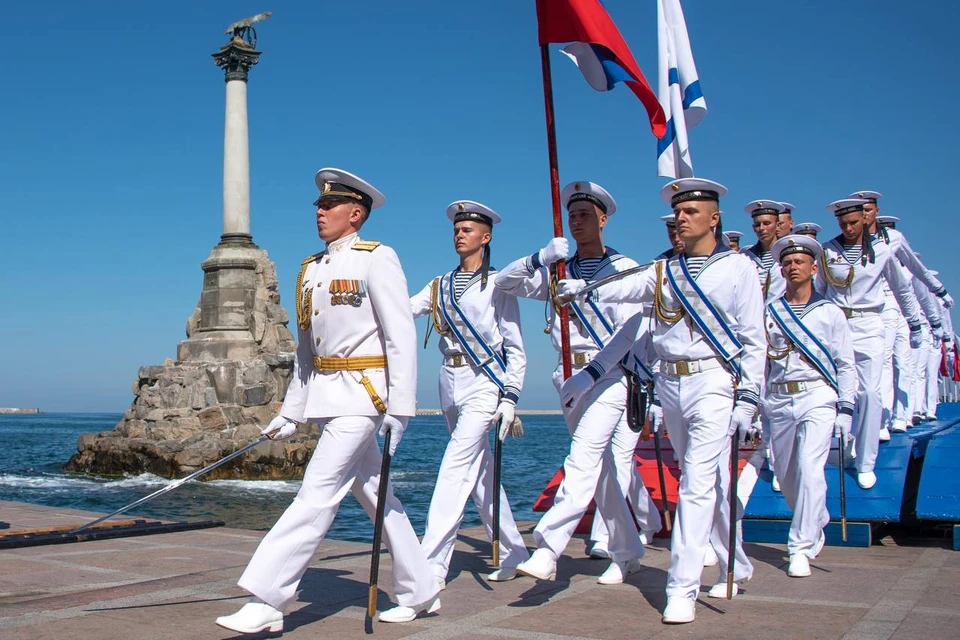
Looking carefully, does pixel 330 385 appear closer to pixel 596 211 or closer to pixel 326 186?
pixel 326 186

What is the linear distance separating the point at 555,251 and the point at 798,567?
2.56 meters

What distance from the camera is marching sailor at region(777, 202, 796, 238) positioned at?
31.9ft

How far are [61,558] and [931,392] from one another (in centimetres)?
1086

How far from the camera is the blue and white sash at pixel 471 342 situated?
21.2ft

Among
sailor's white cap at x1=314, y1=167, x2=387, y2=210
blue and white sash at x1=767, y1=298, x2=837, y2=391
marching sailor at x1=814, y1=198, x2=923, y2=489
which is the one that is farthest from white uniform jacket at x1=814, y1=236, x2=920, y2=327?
sailor's white cap at x1=314, y1=167, x2=387, y2=210

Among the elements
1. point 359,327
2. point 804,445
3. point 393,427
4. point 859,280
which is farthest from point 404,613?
point 859,280

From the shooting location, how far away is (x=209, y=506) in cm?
1864

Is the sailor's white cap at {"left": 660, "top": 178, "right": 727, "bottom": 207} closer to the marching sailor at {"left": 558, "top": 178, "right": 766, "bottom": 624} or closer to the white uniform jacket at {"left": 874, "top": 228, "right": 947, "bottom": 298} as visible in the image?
the marching sailor at {"left": 558, "top": 178, "right": 766, "bottom": 624}

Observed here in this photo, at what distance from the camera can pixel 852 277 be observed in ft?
32.0

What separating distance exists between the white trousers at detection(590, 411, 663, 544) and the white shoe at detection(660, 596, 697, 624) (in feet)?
4.50

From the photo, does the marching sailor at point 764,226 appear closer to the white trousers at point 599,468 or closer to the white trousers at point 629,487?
the white trousers at point 629,487

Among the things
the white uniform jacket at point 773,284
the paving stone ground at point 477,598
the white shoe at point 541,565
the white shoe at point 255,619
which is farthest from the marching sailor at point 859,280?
the white shoe at point 255,619

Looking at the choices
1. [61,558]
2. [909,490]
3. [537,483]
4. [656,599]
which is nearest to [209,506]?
[537,483]

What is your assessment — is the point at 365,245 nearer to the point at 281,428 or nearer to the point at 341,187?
the point at 341,187
